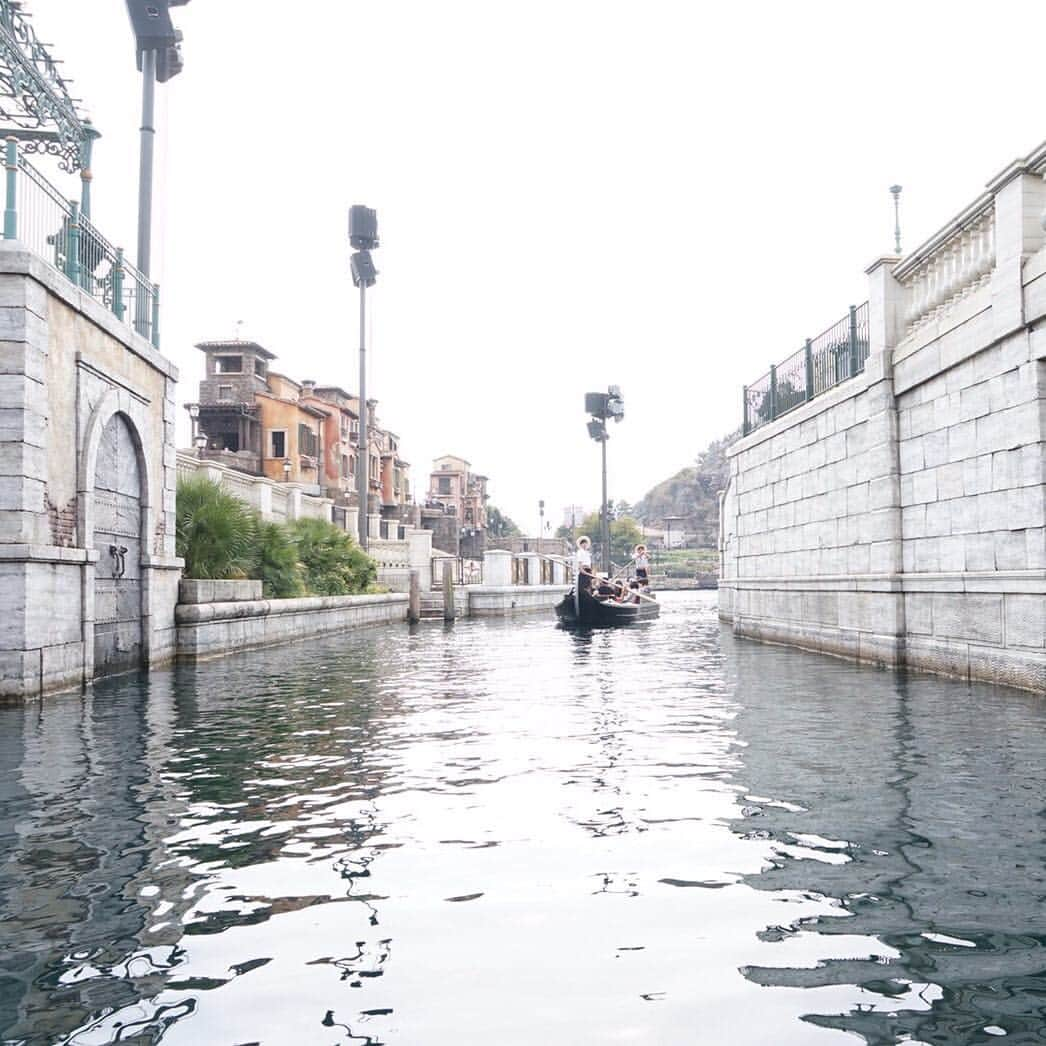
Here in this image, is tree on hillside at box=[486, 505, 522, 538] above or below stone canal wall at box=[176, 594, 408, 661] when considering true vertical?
above

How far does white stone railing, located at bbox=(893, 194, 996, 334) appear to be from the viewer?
1189 centimetres

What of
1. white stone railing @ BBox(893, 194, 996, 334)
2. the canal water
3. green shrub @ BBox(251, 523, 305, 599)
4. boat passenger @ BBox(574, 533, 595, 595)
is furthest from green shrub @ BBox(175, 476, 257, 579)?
white stone railing @ BBox(893, 194, 996, 334)

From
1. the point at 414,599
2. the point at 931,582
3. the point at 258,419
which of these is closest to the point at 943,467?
the point at 931,582

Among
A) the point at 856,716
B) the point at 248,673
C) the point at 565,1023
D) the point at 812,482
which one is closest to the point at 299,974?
the point at 565,1023

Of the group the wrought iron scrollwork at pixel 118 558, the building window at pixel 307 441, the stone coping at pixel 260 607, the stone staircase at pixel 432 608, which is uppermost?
the building window at pixel 307 441

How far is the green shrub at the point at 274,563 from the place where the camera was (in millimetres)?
22078

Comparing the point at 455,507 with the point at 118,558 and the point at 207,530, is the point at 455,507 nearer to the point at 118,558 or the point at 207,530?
the point at 207,530

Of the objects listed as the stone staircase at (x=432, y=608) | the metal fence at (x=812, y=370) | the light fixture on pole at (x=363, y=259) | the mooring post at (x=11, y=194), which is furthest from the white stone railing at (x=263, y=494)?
the mooring post at (x=11, y=194)

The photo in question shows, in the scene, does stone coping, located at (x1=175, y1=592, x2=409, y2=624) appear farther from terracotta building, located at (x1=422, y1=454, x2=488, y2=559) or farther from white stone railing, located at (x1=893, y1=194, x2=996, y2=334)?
terracotta building, located at (x1=422, y1=454, x2=488, y2=559)

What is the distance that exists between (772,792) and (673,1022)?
331cm

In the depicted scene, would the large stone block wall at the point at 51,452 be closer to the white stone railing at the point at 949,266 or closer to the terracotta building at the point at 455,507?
the white stone railing at the point at 949,266

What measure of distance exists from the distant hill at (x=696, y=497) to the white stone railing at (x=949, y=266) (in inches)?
5708

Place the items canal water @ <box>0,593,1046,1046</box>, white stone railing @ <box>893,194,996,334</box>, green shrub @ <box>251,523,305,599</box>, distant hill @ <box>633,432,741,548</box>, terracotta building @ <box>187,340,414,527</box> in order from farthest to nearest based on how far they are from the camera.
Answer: distant hill @ <box>633,432,741,548</box>, terracotta building @ <box>187,340,414,527</box>, green shrub @ <box>251,523,305,599</box>, white stone railing @ <box>893,194,996,334</box>, canal water @ <box>0,593,1046,1046</box>

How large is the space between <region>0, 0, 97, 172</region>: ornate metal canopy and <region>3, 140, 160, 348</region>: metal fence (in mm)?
2763
